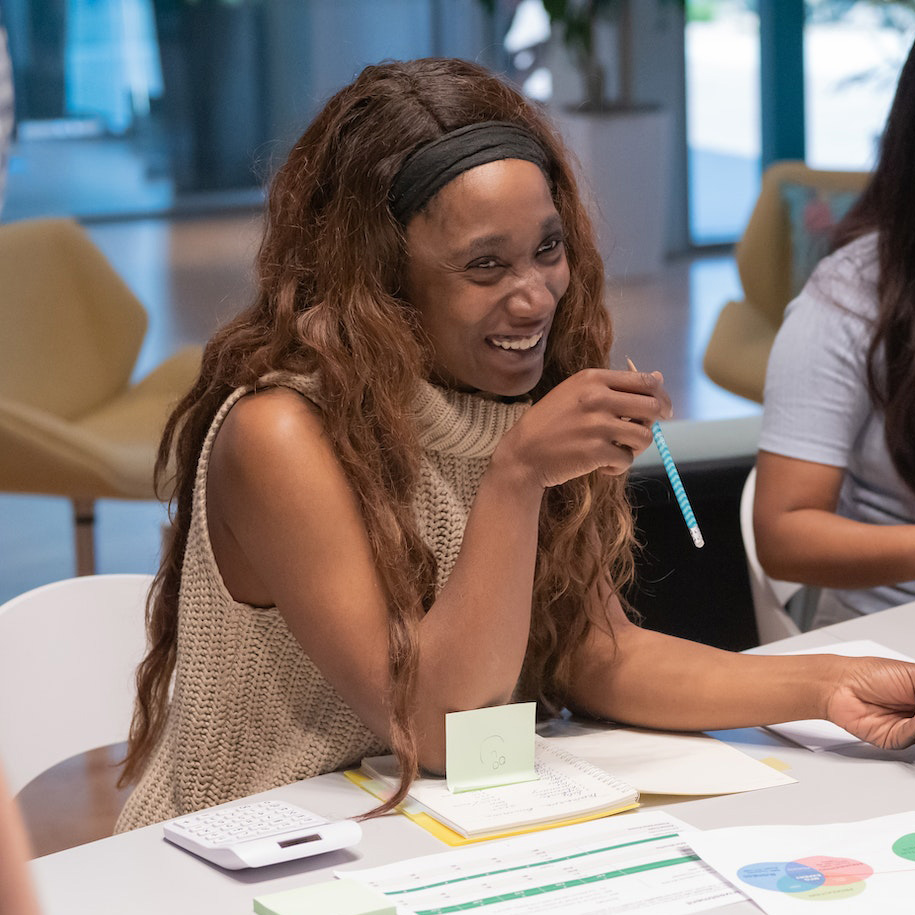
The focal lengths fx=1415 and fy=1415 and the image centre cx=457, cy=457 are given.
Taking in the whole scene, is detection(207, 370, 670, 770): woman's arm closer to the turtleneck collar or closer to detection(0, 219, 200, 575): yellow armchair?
the turtleneck collar

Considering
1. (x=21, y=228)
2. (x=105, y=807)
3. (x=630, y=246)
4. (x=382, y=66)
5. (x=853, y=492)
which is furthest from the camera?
(x=630, y=246)

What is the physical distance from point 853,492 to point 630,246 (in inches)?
219

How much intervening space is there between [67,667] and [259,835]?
1.97 feet

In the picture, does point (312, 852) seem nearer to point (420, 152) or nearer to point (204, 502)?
point (204, 502)

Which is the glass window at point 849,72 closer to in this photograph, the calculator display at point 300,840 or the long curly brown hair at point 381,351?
the long curly brown hair at point 381,351

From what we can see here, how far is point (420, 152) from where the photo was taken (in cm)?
143

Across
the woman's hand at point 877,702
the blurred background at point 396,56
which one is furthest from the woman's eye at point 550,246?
the blurred background at point 396,56

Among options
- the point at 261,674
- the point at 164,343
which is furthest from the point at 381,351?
the point at 164,343

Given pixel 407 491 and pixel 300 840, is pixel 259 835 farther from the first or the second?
pixel 407 491

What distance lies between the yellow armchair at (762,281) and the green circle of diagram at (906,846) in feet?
9.87

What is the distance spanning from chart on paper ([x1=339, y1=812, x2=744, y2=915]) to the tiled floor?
733mm

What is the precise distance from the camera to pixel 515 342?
1.45 metres

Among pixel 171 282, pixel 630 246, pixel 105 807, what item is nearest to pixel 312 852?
pixel 105 807

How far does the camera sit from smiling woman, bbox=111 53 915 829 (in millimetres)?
1339
